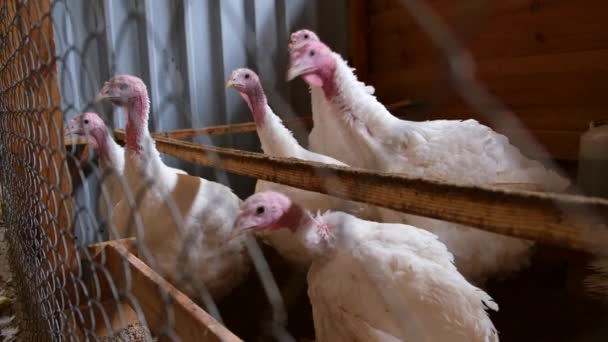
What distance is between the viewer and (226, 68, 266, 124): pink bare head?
6.81 feet

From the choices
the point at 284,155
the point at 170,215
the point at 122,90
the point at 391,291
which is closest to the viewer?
the point at 391,291

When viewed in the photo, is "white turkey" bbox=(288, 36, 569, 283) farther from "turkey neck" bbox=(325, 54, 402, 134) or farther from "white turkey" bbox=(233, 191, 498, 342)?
"white turkey" bbox=(233, 191, 498, 342)

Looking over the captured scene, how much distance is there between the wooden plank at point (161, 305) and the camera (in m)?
0.85

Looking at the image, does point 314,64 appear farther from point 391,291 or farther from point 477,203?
point 477,203

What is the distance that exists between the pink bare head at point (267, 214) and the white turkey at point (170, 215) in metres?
0.36

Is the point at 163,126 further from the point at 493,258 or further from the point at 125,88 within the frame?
the point at 493,258

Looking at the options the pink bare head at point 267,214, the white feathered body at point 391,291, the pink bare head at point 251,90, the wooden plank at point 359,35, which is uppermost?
the wooden plank at point 359,35

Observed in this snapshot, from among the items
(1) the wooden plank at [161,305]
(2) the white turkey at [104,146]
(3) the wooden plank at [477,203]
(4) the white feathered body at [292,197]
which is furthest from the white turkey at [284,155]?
(3) the wooden plank at [477,203]

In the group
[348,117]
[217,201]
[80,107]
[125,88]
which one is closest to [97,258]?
[217,201]

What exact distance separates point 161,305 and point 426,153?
1.08 m

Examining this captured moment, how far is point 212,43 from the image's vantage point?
2637 millimetres

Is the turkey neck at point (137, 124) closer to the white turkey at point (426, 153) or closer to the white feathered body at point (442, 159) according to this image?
the white turkey at point (426, 153)

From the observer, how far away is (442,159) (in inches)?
68.0

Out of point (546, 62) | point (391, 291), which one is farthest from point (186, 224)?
point (546, 62)
